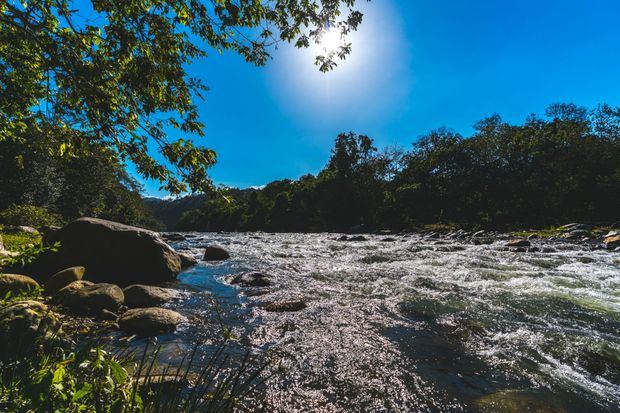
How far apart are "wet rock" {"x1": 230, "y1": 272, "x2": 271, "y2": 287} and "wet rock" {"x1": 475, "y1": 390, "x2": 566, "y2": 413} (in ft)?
21.5

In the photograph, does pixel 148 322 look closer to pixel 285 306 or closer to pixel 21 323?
pixel 21 323

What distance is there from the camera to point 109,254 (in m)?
9.44

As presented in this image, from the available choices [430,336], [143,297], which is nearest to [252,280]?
[143,297]

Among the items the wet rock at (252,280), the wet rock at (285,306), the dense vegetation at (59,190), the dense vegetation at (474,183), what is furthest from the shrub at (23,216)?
the wet rock at (285,306)

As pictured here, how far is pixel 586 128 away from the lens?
46688mm

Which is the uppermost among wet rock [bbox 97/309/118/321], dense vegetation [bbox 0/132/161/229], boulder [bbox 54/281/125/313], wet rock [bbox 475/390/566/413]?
dense vegetation [bbox 0/132/161/229]

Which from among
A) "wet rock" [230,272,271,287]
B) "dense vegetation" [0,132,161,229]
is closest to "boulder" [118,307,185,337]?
"wet rock" [230,272,271,287]

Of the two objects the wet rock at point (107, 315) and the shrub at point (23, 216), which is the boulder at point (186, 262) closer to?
the wet rock at point (107, 315)

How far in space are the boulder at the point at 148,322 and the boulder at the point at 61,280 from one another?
2.99 m

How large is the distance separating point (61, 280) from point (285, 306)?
18.9ft

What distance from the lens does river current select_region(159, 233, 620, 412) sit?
378 centimetres

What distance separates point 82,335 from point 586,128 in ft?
210

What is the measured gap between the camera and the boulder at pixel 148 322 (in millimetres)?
5514

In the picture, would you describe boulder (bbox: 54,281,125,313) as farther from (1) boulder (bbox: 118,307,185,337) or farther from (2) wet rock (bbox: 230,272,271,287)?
(2) wet rock (bbox: 230,272,271,287)
